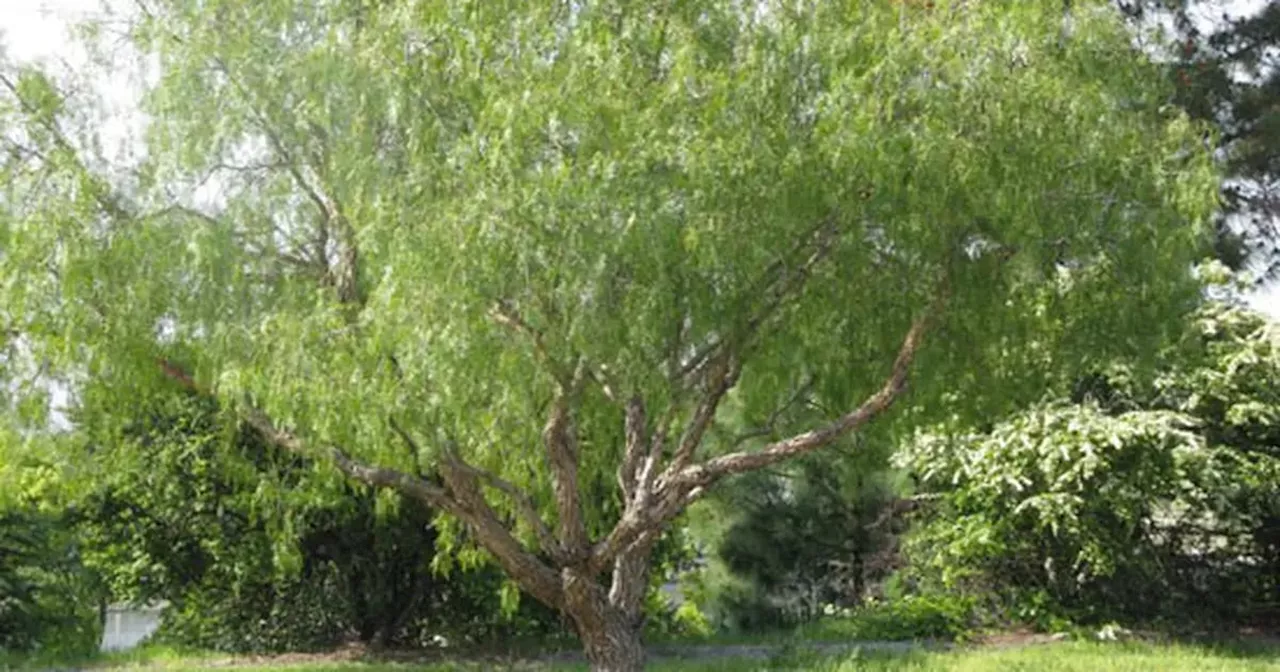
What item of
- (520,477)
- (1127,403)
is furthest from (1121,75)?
(1127,403)

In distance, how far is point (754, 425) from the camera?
31.4ft

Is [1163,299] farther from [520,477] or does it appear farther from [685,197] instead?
[520,477]

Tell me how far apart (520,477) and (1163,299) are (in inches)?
166

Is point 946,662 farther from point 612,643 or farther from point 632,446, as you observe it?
point 632,446

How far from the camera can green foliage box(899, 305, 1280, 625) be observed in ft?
37.7

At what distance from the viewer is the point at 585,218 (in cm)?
666

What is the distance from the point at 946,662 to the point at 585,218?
539 centimetres

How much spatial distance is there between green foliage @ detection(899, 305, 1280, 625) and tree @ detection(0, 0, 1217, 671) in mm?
3152

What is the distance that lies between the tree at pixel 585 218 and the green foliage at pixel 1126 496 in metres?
3.15

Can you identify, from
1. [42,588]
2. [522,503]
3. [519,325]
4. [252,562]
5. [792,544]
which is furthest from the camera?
[792,544]

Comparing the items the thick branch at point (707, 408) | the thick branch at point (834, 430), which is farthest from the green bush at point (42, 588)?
the thick branch at point (834, 430)

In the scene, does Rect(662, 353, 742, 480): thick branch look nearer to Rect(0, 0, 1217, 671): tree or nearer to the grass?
Rect(0, 0, 1217, 671): tree

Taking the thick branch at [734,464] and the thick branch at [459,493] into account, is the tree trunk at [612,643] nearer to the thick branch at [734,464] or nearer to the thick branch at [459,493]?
the thick branch at [459,493]

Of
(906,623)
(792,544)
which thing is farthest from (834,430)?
(792,544)
